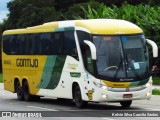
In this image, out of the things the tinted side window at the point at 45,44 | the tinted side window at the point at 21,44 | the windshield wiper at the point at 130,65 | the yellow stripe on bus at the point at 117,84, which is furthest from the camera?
the tinted side window at the point at 21,44

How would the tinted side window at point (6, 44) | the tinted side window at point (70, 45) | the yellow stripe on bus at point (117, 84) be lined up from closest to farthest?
the yellow stripe on bus at point (117, 84)
the tinted side window at point (70, 45)
the tinted side window at point (6, 44)

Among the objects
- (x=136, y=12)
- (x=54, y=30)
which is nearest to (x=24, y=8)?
(x=136, y=12)

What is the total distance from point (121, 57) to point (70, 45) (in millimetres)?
2434

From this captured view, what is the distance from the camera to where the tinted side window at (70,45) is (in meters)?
21.1

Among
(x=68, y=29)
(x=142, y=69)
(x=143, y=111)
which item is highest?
(x=68, y=29)

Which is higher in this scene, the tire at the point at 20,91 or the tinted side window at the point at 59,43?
the tinted side window at the point at 59,43

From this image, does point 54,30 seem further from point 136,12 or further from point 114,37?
point 136,12

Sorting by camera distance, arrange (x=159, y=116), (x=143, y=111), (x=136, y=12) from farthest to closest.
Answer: (x=136, y=12) → (x=143, y=111) → (x=159, y=116)

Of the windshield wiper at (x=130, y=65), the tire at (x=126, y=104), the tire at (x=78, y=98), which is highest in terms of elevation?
the windshield wiper at (x=130, y=65)

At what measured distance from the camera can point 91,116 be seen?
56.9 feet

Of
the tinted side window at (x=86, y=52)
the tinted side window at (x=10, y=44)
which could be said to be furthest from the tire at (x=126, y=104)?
the tinted side window at (x=10, y=44)

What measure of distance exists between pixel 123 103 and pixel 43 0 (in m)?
62.9

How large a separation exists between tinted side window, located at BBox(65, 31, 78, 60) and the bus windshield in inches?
51.6

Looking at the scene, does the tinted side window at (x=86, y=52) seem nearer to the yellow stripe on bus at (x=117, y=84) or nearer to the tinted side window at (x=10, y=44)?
the yellow stripe on bus at (x=117, y=84)
